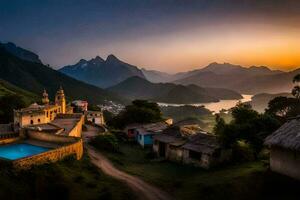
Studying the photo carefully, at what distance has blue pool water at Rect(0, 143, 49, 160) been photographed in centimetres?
2258

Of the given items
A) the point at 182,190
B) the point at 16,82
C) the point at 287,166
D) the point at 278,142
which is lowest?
the point at 182,190

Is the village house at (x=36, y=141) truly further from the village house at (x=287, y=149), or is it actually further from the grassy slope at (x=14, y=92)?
the grassy slope at (x=14, y=92)

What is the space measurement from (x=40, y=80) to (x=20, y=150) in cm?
11661

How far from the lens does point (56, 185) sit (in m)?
17.3

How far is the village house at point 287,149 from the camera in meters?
16.4

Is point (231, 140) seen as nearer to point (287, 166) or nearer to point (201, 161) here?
point (201, 161)

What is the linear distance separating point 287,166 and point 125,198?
841cm

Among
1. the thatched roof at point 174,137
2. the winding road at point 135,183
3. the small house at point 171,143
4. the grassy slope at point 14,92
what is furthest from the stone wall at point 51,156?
the grassy slope at point 14,92

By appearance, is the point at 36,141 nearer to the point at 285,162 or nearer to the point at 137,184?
the point at 137,184

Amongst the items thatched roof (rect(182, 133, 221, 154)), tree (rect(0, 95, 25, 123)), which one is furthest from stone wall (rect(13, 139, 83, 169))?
tree (rect(0, 95, 25, 123))

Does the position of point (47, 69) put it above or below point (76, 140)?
above

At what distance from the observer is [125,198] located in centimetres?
1744

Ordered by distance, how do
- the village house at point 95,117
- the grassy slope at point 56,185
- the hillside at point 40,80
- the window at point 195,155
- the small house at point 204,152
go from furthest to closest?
the hillside at point 40,80 → the village house at point 95,117 → the window at point 195,155 → the small house at point 204,152 → the grassy slope at point 56,185

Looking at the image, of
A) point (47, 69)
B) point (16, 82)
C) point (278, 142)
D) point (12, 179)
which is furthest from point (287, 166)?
point (47, 69)
